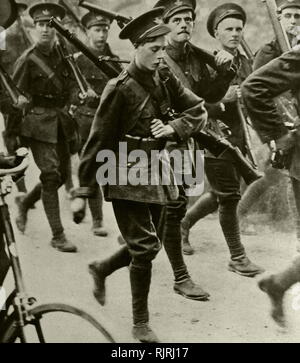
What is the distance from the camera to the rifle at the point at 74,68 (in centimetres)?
490

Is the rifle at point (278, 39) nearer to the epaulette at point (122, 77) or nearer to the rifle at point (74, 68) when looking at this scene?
the epaulette at point (122, 77)

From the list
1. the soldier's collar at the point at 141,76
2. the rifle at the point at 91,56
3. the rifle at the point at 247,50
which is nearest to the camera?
the soldier's collar at the point at 141,76

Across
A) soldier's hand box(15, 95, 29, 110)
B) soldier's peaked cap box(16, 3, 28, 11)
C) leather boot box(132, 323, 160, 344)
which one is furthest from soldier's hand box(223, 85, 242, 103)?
leather boot box(132, 323, 160, 344)

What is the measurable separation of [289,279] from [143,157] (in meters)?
1.44

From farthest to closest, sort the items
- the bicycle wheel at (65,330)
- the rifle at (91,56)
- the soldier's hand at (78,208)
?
the rifle at (91,56) < the bicycle wheel at (65,330) < the soldier's hand at (78,208)

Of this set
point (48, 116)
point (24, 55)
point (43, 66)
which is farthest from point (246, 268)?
point (24, 55)

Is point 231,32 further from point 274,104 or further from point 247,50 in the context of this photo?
point 274,104

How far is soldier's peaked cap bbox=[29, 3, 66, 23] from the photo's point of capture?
16.1ft

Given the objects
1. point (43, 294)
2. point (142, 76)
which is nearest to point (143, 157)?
point (142, 76)

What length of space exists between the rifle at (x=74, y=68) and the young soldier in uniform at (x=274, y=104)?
1.12 m

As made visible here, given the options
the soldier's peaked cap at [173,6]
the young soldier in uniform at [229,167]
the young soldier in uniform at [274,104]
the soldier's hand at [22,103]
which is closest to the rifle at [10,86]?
the soldier's hand at [22,103]

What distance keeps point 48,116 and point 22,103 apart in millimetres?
205

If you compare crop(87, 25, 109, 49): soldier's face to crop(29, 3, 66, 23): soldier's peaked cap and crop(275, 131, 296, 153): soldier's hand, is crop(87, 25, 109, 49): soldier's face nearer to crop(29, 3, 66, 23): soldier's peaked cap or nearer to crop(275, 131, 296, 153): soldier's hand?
crop(29, 3, 66, 23): soldier's peaked cap

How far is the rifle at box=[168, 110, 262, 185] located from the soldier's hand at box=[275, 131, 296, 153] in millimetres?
256
